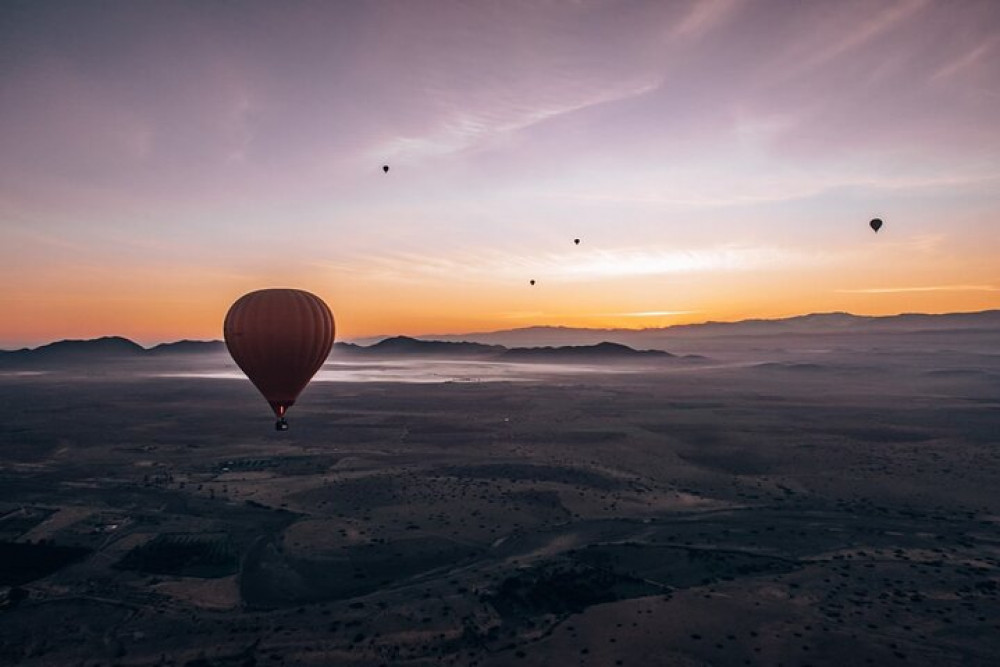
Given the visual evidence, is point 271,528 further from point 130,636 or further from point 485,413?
point 485,413

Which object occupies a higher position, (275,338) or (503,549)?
(275,338)

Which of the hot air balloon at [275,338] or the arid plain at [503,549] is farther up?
the hot air balloon at [275,338]

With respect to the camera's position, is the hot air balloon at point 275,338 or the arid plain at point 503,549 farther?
the hot air balloon at point 275,338

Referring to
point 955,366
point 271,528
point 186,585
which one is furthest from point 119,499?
point 955,366

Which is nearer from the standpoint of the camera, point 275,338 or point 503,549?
point 503,549
